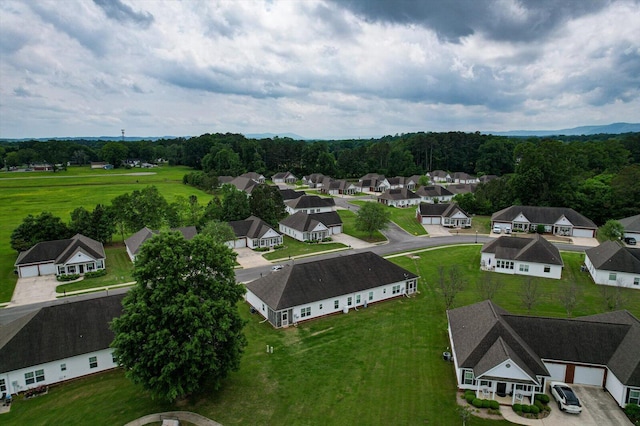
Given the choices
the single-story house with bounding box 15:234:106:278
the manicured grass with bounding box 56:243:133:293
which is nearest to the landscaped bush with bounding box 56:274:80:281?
the single-story house with bounding box 15:234:106:278

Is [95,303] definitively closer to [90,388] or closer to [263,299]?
[90,388]

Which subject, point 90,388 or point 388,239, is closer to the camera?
point 90,388

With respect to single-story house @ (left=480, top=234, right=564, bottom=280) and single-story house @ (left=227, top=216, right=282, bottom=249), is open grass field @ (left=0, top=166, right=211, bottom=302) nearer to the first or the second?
single-story house @ (left=227, top=216, right=282, bottom=249)

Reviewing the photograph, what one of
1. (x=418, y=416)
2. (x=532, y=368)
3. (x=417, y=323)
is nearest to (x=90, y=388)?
(x=418, y=416)

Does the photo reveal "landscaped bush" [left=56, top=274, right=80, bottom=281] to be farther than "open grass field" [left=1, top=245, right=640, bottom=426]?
Yes

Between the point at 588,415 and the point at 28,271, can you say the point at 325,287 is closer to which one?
the point at 588,415

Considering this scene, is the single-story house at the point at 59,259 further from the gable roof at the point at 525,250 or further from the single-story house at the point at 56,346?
the gable roof at the point at 525,250
